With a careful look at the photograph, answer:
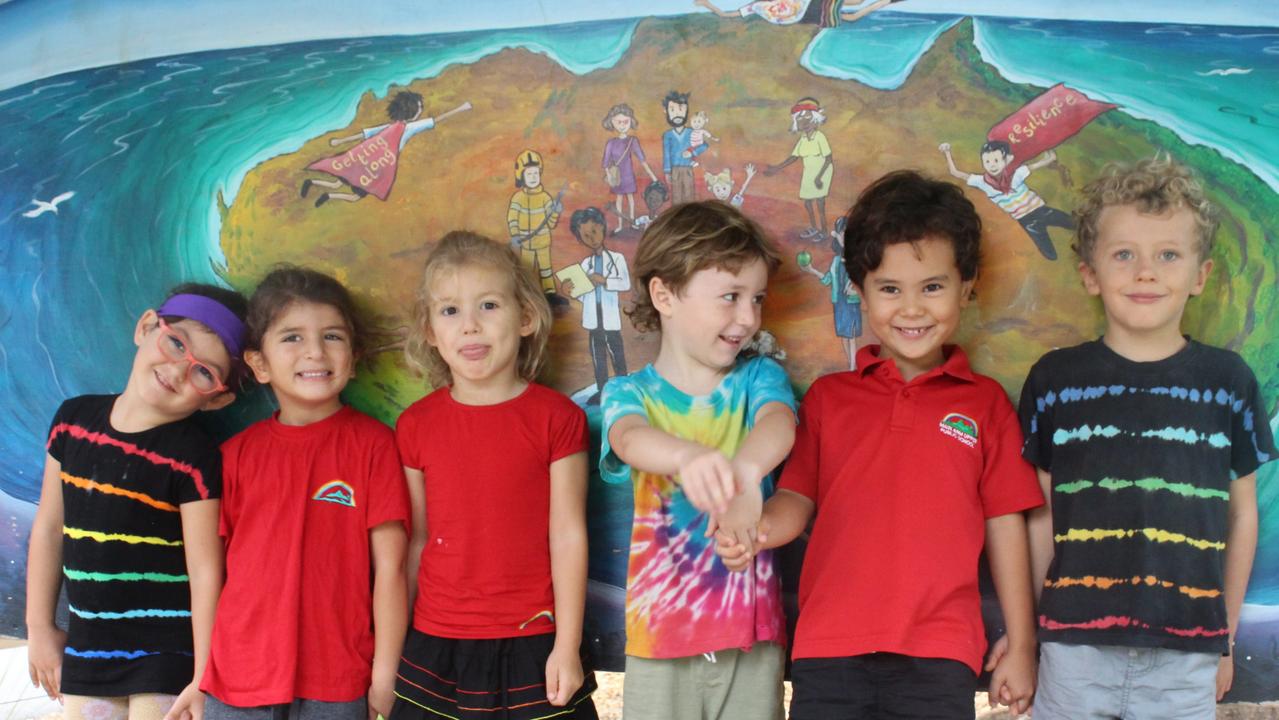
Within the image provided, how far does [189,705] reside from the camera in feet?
9.91

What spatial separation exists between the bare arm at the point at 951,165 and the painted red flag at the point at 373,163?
1561mm

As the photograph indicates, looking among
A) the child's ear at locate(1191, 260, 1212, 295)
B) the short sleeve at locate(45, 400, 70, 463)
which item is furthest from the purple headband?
the child's ear at locate(1191, 260, 1212, 295)

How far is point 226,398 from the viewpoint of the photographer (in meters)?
3.23

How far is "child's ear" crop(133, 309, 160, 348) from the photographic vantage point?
127 inches

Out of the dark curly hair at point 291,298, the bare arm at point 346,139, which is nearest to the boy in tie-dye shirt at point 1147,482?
the dark curly hair at point 291,298

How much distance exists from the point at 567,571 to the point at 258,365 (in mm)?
1084

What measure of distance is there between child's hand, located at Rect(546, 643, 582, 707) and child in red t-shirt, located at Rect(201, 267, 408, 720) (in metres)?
0.44

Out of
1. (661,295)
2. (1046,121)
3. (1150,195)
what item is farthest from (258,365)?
(1150,195)

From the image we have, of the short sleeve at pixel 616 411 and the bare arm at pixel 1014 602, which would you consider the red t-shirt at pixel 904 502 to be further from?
the short sleeve at pixel 616 411

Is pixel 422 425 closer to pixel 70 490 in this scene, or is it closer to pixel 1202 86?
pixel 70 490

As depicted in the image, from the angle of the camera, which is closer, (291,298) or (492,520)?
(492,520)

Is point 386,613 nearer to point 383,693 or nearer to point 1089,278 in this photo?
point 383,693

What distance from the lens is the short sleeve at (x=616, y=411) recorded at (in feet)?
9.12

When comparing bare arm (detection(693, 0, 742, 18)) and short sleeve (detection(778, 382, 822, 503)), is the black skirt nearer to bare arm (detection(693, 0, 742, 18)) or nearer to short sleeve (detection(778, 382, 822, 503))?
short sleeve (detection(778, 382, 822, 503))
